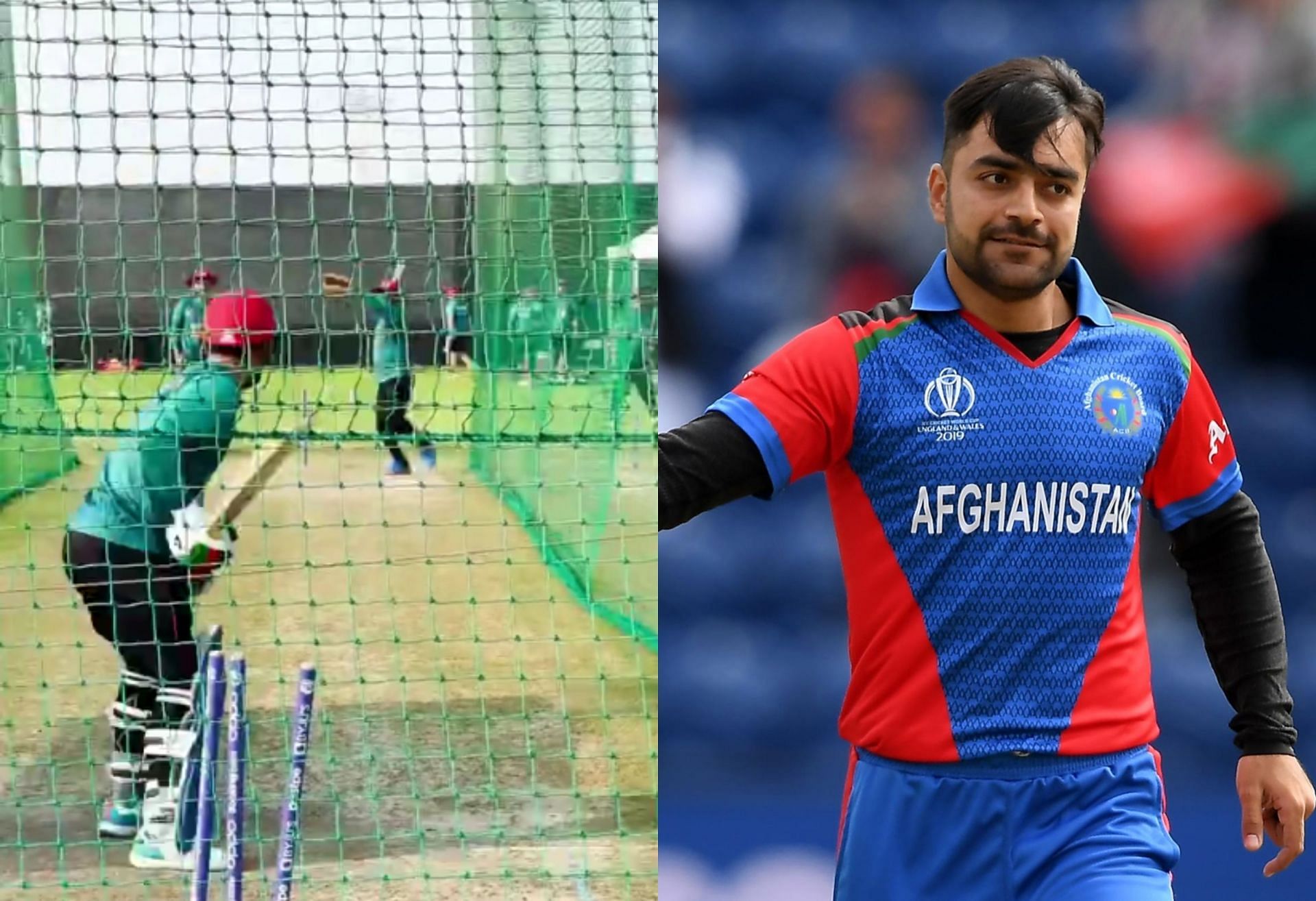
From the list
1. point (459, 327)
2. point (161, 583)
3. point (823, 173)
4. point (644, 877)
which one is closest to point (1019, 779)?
point (823, 173)

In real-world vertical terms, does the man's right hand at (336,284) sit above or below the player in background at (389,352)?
above

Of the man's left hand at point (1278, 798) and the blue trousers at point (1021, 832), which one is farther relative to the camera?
the man's left hand at point (1278, 798)

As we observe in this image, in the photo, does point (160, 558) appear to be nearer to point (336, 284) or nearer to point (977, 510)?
point (336, 284)

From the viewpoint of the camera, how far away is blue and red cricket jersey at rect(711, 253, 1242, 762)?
5.25 feet

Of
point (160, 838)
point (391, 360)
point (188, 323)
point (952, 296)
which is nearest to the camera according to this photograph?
point (952, 296)

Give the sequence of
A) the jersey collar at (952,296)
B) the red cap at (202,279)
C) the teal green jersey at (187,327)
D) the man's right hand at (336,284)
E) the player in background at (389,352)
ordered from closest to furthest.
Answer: the jersey collar at (952,296)
the teal green jersey at (187,327)
the red cap at (202,279)
the man's right hand at (336,284)
the player in background at (389,352)

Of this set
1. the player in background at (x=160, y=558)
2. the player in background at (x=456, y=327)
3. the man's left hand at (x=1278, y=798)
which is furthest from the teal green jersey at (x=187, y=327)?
the man's left hand at (x=1278, y=798)

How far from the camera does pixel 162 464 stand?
3.30 metres

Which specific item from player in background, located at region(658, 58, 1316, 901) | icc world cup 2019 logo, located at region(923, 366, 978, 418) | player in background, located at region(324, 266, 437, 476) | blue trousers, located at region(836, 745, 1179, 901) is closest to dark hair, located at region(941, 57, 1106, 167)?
player in background, located at region(658, 58, 1316, 901)

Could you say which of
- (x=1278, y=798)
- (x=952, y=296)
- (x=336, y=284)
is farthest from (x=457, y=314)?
(x=1278, y=798)

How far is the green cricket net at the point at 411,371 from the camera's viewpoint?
3342mm

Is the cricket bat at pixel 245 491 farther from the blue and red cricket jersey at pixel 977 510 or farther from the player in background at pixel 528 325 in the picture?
the blue and red cricket jersey at pixel 977 510

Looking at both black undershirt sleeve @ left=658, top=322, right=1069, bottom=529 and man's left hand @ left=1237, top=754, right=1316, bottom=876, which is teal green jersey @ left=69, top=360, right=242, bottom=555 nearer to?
black undershirt sleeve @ left=658, top=322, right=1069, bottom=529

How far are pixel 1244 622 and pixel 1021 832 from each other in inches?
17.2
